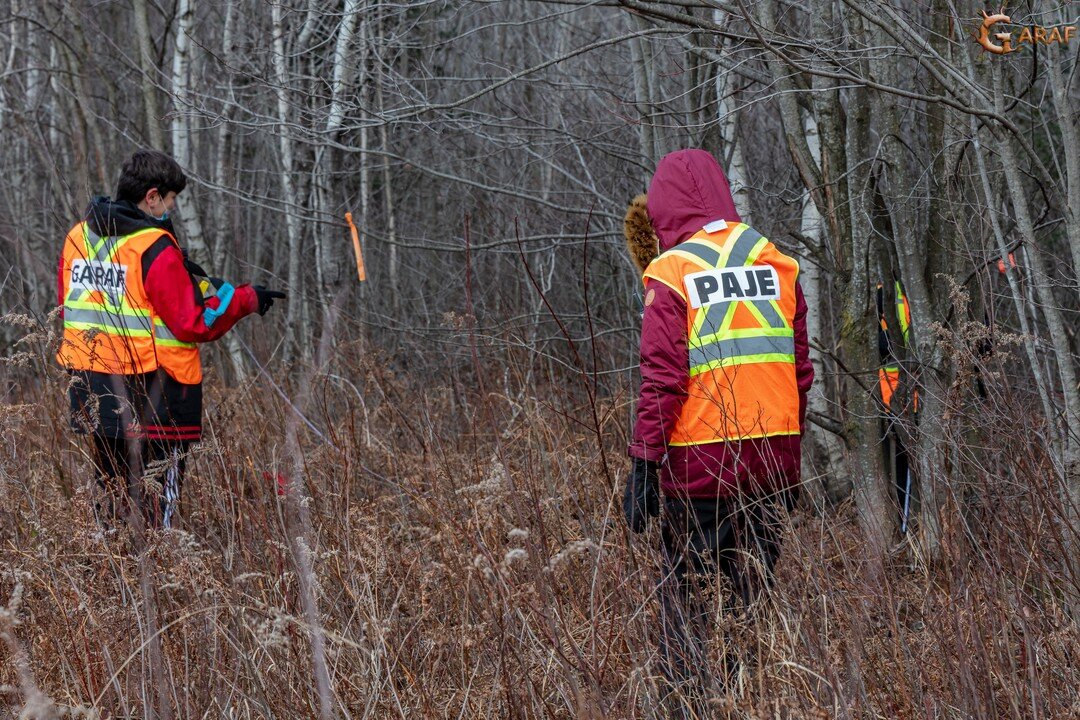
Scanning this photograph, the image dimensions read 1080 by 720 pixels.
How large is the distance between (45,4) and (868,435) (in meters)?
7.16

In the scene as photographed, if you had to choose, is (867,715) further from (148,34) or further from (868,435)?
(148,34)

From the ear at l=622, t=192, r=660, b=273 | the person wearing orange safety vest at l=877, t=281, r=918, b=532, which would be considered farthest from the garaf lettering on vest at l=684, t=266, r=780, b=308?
the person wearing orange safety vest at l=877, t=281, r=918, b=532

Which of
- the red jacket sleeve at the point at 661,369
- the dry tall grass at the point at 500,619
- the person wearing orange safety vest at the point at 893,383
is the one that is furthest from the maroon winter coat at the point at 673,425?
the person wearing orange safety vest at the point at 893,383

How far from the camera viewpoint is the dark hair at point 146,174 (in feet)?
Answer: 13.8

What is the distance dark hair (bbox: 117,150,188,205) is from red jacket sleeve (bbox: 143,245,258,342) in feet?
0.84

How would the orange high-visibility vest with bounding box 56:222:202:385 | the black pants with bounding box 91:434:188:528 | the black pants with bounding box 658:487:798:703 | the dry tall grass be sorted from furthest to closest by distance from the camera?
the orange high-visibility vest with bounding box 56:222:202:385 → the black pants with bounding box 91:434:188:528 → the black pants with bounding box 658:487:798:703 → the dry tall grass

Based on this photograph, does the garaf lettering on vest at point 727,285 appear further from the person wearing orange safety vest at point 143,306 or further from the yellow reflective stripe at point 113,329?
the yellow reflective stripe at point 113,329

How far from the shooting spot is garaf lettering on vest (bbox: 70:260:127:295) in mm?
4172

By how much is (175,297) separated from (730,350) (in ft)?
7.37

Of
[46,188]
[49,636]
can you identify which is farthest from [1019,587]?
[46,188]

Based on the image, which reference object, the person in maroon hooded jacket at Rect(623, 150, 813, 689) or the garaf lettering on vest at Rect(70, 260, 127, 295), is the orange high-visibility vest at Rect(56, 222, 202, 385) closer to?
the garaf lettering on vest at Rect(70, 260, 127, 295)

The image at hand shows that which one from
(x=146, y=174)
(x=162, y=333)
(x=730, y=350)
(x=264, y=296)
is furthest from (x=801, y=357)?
(x=146, y=174)

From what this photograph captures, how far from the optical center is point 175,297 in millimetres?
4211

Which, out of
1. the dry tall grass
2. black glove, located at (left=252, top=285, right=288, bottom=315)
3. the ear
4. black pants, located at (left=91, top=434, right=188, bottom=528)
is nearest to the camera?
the dry tall grass
